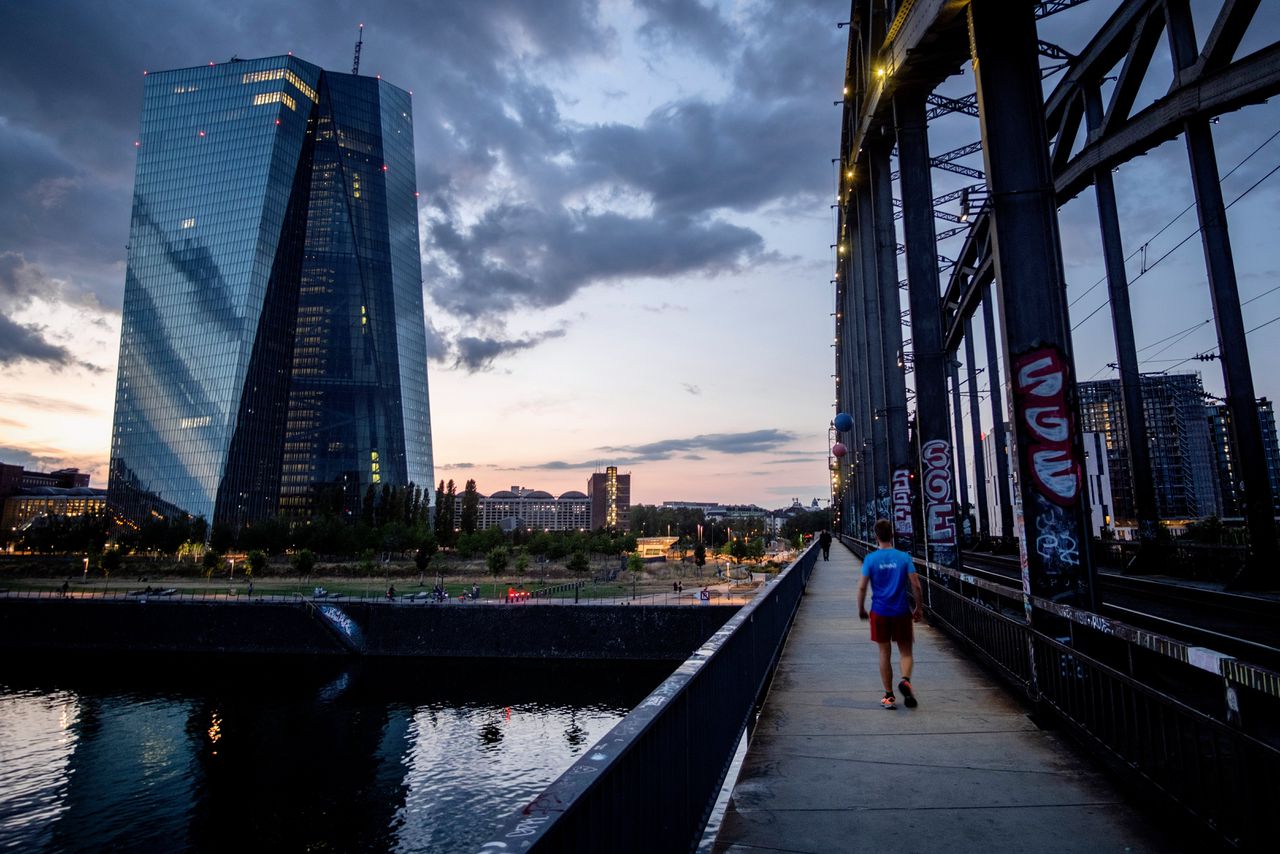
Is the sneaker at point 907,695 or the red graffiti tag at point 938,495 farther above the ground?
the red graffiti tag at point 938,495

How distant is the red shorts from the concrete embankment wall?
39418 mm

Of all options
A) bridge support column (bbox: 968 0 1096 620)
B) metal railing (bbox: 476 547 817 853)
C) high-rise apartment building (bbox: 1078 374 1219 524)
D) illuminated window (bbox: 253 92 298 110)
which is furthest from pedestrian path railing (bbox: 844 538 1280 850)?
illuminated window (bbox: 253 92 298 110)

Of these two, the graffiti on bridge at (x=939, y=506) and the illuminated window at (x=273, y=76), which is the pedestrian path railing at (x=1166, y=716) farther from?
the illuminated window at (x=273, y=76)

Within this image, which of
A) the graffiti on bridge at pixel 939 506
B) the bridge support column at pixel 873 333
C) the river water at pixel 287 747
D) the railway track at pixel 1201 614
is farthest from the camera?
the bridge support column at pixel 873 333

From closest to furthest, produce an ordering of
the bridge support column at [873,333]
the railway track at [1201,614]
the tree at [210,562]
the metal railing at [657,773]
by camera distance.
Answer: the metal railing at [657,773] → the railway track at [1201,614] → the bridge support column at [873,333] → the tree at [210,562]

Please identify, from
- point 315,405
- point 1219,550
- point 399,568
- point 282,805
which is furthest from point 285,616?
point 315,405

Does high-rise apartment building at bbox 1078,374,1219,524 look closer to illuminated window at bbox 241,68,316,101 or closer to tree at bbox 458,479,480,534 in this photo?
tree at bbox 458,479,480,534

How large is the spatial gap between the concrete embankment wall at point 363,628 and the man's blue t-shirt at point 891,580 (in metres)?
39.5

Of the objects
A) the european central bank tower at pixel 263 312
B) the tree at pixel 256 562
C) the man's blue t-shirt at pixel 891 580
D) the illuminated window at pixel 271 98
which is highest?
the illuminated window at pixel 271 98

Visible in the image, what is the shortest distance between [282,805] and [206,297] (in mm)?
130984

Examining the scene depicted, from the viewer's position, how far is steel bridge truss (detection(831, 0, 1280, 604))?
927 cm

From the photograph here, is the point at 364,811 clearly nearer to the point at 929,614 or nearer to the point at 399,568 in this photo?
the point at 929,614

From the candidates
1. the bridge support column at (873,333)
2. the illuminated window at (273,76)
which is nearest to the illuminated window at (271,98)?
the illuminated window at (273,76)

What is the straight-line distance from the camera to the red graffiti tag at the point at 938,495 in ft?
66.9
